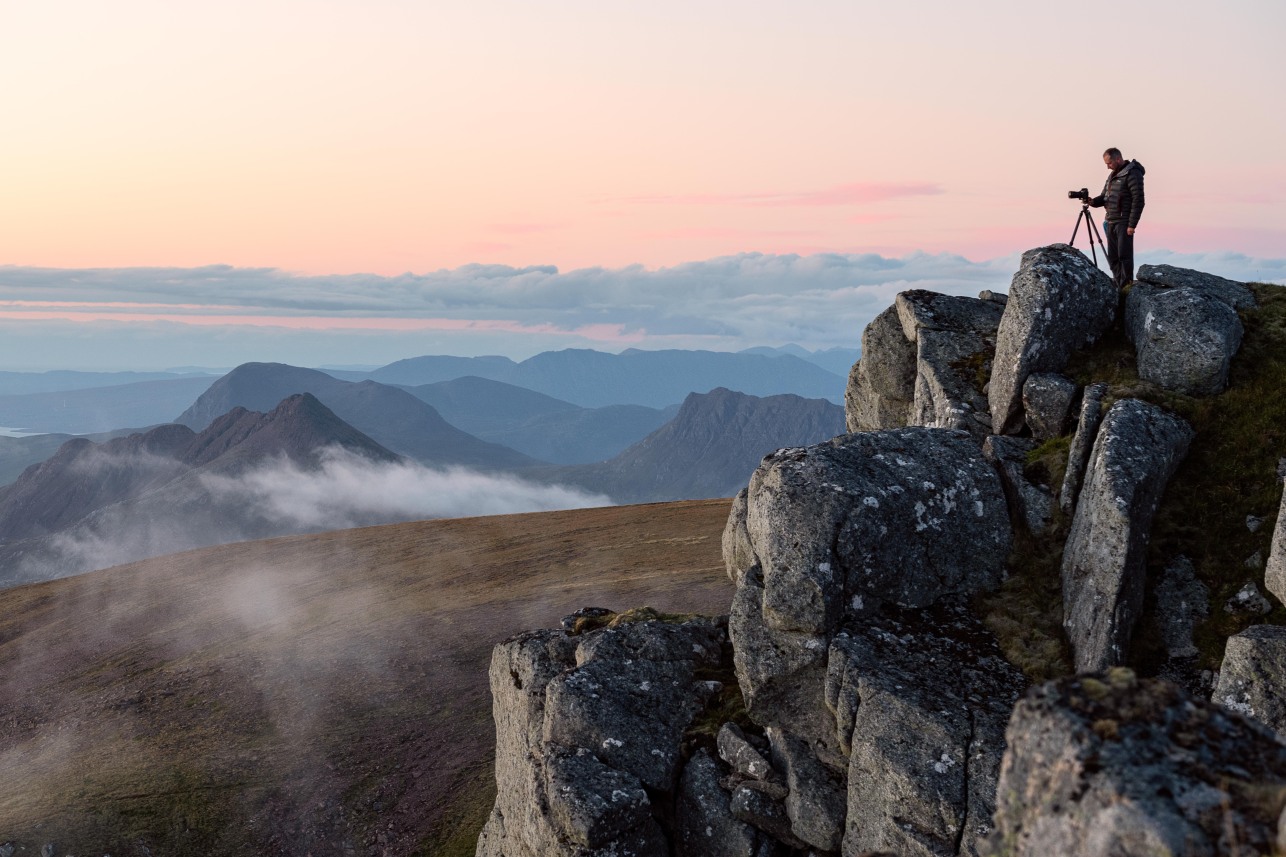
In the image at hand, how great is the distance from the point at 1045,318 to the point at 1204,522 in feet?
25.0

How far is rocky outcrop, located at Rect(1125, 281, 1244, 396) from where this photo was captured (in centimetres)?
2441

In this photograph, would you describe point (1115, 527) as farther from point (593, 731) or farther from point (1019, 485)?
point (593, 731)

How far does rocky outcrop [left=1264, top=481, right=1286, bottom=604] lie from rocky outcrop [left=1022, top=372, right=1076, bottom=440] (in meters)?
7.15

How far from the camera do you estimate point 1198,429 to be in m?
23.2

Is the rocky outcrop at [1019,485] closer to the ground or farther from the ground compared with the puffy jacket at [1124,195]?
closer to the ground

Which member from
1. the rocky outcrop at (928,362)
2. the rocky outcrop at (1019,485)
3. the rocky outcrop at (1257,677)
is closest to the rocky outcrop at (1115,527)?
the rocky outcrop at (1019,485)

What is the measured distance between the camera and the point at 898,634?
871 inches

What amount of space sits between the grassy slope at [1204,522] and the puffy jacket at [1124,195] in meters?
7.79

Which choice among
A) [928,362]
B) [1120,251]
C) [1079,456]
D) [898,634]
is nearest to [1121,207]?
[1120,251]

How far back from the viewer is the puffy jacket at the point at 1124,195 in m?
30.6

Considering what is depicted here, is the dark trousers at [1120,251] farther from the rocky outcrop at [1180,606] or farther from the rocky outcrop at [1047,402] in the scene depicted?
the rocky outcrop at [1180,606]

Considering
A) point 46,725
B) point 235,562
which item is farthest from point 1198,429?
point 235,562

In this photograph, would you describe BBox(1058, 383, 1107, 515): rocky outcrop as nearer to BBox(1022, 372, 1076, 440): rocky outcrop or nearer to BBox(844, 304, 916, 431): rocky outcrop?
BBox(1022, 372, 1076, 440): rocky outcrop

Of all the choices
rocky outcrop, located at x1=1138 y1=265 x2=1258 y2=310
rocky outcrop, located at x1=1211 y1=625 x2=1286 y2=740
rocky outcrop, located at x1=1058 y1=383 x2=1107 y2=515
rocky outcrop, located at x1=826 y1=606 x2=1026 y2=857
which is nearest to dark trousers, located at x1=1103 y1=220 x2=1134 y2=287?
rocky outcrop, located at x1=1138 y1=265 x2=1258 y2=310
